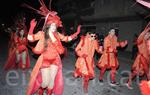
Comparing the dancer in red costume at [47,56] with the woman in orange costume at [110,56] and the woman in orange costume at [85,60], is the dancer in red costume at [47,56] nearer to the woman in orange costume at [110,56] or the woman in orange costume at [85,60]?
the woman in orange costume at [85,60]

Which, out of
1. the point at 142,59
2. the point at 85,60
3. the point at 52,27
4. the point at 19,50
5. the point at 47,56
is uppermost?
the point at 52,27

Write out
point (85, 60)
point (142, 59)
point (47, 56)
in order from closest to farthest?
1. point (47, 56)
2. point (85, 60)
3. point (142, 59)

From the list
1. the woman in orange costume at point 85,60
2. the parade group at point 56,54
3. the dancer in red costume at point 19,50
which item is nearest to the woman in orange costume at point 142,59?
the parade group at point 56,54

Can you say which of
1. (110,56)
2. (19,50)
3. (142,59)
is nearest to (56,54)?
(110,56)

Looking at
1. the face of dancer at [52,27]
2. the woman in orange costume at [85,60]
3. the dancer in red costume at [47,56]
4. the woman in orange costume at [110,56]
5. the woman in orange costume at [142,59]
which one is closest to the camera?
the dancer in red costume at [47,56]

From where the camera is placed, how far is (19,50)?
1152cm

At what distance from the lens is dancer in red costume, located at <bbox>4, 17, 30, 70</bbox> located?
11484 millimetres

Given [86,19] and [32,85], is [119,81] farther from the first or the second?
[86,19]

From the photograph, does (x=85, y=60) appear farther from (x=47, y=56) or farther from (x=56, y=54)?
(x=47, y=56)

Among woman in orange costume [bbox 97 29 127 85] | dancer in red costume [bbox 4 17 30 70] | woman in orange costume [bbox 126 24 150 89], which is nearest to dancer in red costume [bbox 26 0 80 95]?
woman in orange costume [bbox 97 29 127 85]

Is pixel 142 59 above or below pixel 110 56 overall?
below

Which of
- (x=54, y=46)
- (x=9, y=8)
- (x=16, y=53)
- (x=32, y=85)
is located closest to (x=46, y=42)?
(x=54, y=46)

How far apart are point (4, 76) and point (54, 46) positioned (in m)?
3.94

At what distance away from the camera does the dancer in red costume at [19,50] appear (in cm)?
1148
